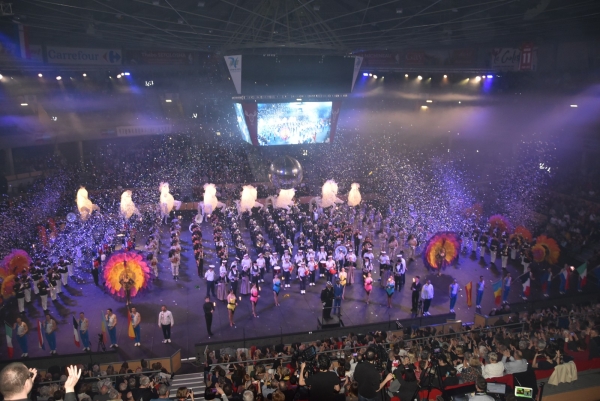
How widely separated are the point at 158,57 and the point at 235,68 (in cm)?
941

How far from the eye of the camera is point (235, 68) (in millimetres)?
19984

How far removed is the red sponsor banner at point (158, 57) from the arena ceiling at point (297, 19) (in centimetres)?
463

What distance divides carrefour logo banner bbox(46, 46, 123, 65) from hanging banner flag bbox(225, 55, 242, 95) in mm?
9061

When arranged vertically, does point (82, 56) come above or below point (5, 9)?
above

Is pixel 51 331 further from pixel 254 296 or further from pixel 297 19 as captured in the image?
pixel 297 19

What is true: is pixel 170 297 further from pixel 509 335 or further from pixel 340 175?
pixel 340 175

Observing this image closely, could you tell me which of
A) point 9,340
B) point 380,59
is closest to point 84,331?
point 9,340

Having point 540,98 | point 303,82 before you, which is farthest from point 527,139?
point 303,82

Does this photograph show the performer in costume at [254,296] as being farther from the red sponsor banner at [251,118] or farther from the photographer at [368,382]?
Answer: the red sponsor banner at [251,118]

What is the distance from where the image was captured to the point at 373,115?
118 ft

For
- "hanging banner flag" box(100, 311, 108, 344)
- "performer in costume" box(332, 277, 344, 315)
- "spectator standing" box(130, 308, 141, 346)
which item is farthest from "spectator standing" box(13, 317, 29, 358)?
"performer in costume" box(332, 277, 344, 315)

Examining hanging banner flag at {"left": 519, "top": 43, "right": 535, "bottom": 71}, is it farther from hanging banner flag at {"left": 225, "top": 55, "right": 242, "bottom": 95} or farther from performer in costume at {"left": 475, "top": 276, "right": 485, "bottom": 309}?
performer in costume at {"left": 475, "top": 276, "right": 485, "bottom": 309}

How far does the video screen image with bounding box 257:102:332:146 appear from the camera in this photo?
25.2m

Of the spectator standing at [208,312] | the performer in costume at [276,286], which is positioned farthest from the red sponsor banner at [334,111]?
the spectator standing at [208,312]
